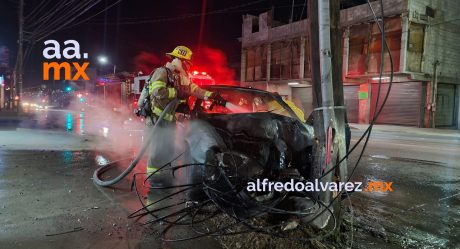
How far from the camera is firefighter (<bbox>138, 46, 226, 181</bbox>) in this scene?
5039mm

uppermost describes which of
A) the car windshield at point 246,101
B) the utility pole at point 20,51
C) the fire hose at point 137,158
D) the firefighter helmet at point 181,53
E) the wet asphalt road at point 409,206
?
the utility pole at point 20,51

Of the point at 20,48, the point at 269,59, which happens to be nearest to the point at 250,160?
the point at 20,48

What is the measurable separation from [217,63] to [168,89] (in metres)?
30.3

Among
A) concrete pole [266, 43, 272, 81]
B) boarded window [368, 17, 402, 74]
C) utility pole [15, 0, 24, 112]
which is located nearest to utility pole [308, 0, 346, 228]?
boarded window [368, 17, 402, 74]

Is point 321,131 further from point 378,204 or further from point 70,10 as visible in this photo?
point 70,10

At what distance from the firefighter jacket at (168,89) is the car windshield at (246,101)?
37 cm

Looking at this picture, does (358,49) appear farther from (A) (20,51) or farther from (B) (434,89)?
(A) (20,51)

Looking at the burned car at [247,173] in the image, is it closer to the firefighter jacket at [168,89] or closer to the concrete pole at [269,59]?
the firefighter jacket at [168,89]

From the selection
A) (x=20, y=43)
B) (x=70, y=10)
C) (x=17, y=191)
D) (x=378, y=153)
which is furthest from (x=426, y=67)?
(x=20, y=43)

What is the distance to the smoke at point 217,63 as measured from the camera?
104 feet

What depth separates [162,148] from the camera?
5.25 m

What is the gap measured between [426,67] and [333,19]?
20.2 meters

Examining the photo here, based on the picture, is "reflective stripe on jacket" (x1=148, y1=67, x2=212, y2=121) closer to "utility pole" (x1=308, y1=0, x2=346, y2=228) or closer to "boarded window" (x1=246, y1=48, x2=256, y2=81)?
"utility pole" (x1=308, y1=0, x2=346, y2=228)

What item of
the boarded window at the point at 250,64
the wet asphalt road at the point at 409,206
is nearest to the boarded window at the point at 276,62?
the boarded window at the point at 250,64
